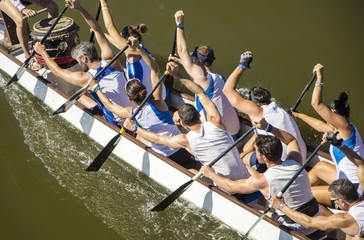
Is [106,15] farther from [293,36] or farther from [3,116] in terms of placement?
[293,36]

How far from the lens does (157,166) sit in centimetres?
592

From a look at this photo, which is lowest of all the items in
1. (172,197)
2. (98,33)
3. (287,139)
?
(172,197)

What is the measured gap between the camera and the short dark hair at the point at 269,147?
4.37 m

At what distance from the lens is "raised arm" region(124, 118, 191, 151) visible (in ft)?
16.5

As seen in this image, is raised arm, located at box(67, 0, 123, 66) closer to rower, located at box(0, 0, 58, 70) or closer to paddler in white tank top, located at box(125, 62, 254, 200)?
paddler in white tank top, located at box(125, 62, 254, 200)

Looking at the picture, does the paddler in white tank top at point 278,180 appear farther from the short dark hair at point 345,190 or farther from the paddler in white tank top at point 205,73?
the paddler in white tank top at point 205,73

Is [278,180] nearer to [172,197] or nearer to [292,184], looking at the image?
[292,184]

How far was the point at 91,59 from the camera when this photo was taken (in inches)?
235

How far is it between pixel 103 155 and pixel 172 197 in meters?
1.27

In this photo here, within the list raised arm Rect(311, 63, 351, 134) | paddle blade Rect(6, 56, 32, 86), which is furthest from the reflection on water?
raised arm Rect(311, 63, 351, 134)

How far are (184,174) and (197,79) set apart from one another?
121 centimetres

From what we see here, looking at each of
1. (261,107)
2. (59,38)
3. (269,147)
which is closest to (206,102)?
(261,107)

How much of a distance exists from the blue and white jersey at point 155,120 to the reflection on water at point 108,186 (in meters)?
0.96

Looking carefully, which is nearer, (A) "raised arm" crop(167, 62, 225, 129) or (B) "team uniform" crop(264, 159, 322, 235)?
(B) "team uniform" crop(264, 159, 322, 235)
